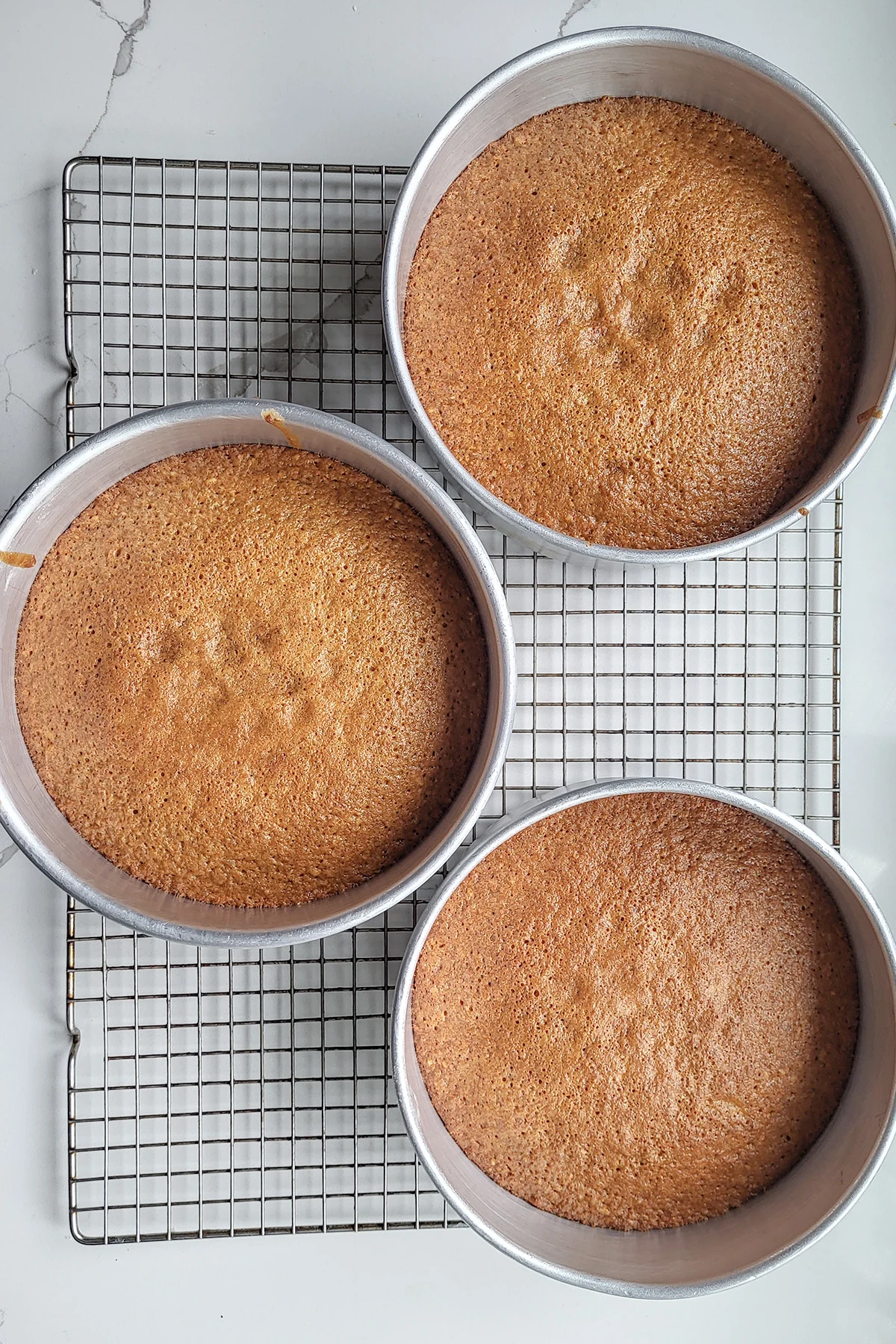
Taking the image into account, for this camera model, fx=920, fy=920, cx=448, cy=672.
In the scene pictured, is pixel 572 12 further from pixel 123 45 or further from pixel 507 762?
pixel 507 762

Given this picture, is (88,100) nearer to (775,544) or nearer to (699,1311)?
(775,544)

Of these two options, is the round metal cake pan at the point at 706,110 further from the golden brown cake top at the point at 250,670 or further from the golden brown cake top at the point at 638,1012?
the golden brown cake top at the point at 638,1012

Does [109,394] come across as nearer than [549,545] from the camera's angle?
No

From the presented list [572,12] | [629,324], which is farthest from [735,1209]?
[572,12]

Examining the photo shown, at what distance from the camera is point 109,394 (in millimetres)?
1150

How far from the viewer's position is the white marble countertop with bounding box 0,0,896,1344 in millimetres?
1149

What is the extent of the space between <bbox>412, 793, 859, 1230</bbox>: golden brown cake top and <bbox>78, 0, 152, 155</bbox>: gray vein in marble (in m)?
1.04

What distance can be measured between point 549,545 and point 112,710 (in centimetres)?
51

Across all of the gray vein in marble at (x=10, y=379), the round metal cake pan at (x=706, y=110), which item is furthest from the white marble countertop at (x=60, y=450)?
the round metal cake pan at (x=706, y=110)

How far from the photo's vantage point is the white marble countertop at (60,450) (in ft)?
3.77

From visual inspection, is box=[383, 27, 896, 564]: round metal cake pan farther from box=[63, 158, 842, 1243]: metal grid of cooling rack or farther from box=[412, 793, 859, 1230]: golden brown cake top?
box=[412, 793, 859, 1230]: golden brown cake top

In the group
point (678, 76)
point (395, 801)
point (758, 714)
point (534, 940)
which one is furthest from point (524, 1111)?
point (678, 76)

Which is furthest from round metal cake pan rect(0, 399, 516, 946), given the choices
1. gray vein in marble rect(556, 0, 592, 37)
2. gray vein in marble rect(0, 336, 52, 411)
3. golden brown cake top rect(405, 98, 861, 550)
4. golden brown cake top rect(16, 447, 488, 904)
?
gray vein in marble rect(556, 0, 592, 37)

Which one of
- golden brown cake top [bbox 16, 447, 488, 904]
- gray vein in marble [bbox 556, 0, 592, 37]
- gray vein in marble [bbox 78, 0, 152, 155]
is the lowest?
golden brown cake top [bbox 16, 447, 488, 904]
